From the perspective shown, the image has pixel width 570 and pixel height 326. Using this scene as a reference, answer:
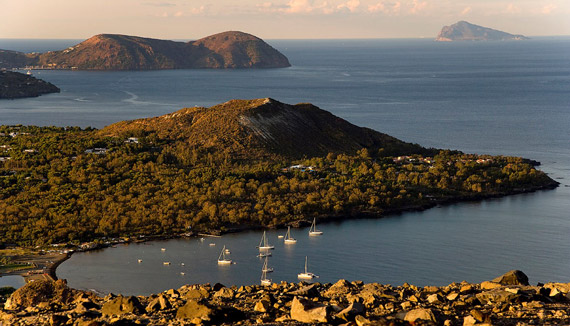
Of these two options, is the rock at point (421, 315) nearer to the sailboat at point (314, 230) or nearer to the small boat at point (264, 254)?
the small boat at point (264, 254)

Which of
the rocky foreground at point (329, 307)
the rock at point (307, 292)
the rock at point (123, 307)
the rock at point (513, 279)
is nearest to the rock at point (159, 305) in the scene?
the rocky foreground at point (329, 307)

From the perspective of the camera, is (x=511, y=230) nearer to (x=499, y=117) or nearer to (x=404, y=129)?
(x=404, y=129)

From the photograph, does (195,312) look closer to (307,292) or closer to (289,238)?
(307,292)

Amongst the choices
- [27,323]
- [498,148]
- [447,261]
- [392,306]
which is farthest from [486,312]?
[498,148]

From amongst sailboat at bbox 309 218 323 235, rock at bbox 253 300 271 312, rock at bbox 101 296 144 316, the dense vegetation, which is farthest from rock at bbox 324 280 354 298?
the dense vegetation

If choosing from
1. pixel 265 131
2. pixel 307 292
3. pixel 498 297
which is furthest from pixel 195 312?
pixel 265 131

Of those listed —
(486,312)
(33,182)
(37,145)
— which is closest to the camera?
(486,312)
